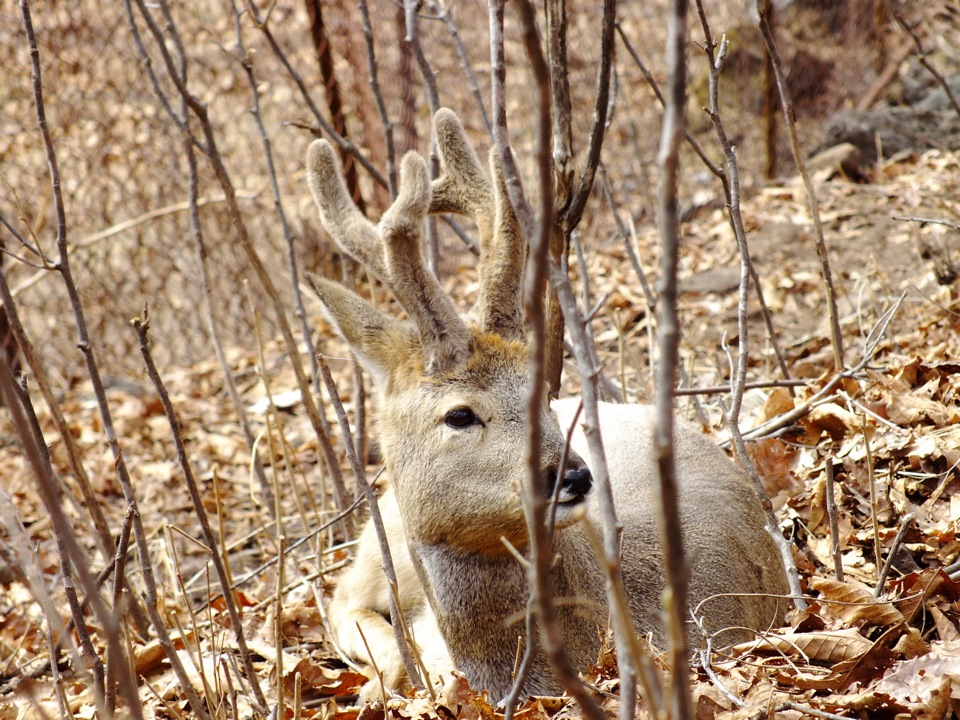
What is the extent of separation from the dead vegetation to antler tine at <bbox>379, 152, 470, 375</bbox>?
0.40m

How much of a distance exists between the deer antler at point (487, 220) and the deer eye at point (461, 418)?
1.35 ft

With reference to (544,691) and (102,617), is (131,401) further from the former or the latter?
(102,617)

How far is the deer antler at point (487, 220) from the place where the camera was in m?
3.39

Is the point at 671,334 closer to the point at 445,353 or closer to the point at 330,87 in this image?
the point at 445,353

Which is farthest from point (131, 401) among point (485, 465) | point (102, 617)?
point (102, 617)

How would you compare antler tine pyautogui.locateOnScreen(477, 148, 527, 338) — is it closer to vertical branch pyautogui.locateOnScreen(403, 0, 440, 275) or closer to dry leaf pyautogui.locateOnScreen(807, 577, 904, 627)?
vertical branch pyautogui.locateOnScreen(403, 0, 440, 275)

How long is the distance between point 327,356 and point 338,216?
1074 millimetres

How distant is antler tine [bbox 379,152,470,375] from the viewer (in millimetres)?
3090

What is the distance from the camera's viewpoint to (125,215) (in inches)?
324

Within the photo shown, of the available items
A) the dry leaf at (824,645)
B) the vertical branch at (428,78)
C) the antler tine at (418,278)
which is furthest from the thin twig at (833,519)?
the vertical branch at (428,78)

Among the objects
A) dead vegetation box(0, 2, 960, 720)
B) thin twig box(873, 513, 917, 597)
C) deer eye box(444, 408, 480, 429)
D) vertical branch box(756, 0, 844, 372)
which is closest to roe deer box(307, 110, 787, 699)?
deer eye box(444, 408, 480, 429)

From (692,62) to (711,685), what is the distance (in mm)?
11680

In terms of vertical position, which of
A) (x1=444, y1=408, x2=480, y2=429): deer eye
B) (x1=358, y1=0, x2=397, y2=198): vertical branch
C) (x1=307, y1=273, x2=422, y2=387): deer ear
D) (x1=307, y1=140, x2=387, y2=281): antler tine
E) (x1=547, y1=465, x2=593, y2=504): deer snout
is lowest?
(x1=547, y1=465, x2=593, y2=504): deer snout

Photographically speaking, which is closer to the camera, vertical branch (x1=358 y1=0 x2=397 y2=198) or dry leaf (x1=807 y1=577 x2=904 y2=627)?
dry leaf (x1=807 y1=577 x2=904 y2=627)
